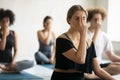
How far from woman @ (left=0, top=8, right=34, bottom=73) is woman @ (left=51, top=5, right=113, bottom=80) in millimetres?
1967

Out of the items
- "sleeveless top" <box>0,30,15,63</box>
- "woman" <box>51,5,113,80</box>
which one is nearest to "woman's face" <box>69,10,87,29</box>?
"woman" <box>51,5,113,80</box>

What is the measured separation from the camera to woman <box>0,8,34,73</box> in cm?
391

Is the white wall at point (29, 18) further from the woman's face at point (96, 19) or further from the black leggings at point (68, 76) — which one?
the black leggings at point (68, 76)

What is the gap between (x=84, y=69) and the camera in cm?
209

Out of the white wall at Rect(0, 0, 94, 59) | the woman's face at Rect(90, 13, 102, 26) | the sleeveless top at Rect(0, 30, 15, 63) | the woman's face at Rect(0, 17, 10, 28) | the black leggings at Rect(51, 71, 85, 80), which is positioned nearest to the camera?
the black leggings at Rect(51, 71, 85, 80)

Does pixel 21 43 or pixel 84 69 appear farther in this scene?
pixel 21 43

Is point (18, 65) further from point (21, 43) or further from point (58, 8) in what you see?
point (58, 8)

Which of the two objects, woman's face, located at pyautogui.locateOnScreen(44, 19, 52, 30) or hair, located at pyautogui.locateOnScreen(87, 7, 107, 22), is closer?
hair, located at pyautogui.locateOnScreen(87, 7, 107, 22)

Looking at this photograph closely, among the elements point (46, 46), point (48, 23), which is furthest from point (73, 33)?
point (46, 46)

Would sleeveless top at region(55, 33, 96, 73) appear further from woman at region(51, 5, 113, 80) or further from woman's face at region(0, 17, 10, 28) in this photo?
woman's face at region(0, 17, 10, 28)

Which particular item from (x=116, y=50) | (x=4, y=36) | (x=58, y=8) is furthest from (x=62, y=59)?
(x=58, y=8)

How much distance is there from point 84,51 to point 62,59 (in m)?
0.20

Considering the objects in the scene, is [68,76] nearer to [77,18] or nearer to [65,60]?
[65,60]

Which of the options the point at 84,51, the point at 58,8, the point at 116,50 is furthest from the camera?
the point at 58,8
